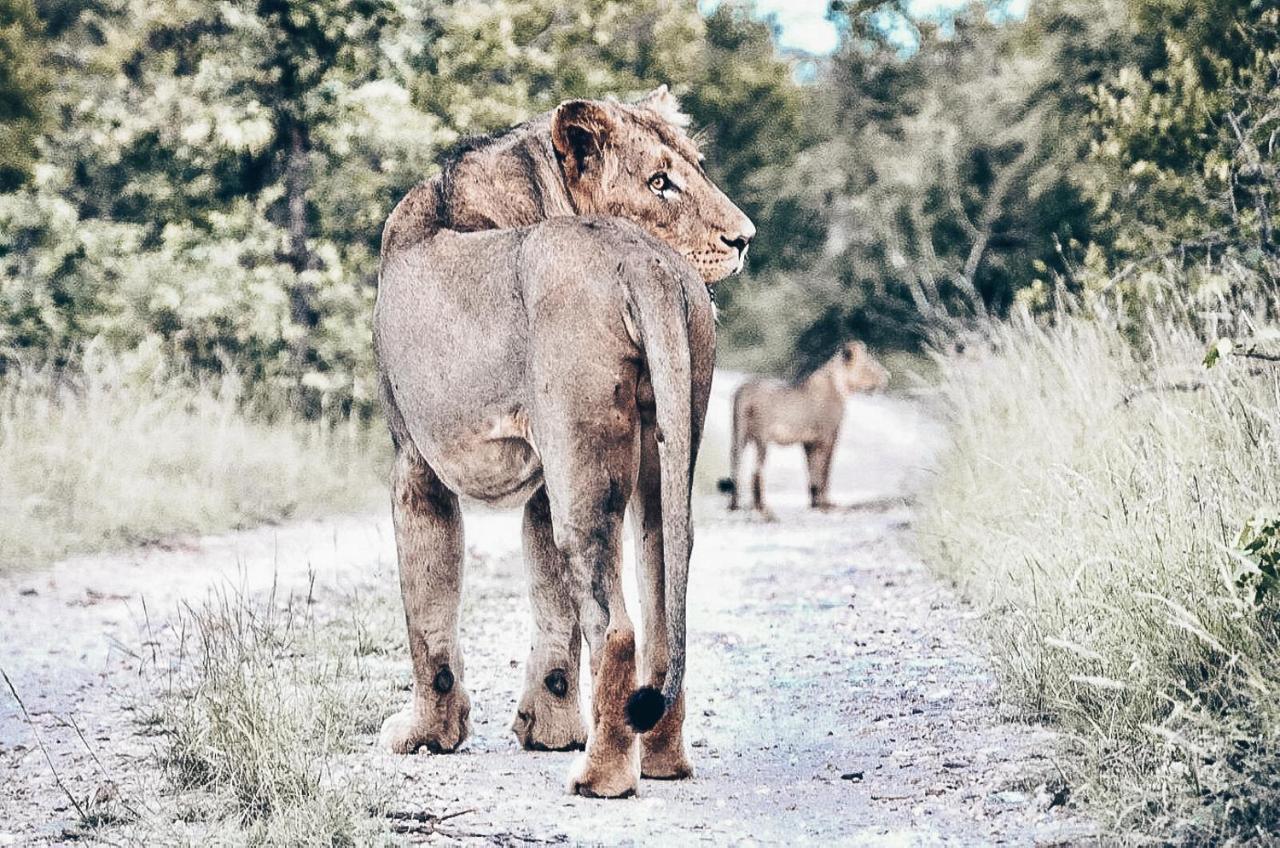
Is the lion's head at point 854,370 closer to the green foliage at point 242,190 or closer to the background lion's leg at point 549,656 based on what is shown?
the green foliage at point 242,190

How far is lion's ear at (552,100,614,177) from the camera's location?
4.45m

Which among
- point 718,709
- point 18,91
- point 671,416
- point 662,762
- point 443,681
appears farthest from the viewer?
point 18,91

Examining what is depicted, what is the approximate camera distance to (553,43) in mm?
19062

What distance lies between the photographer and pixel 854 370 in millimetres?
13961

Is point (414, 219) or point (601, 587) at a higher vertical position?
point (414, 219)

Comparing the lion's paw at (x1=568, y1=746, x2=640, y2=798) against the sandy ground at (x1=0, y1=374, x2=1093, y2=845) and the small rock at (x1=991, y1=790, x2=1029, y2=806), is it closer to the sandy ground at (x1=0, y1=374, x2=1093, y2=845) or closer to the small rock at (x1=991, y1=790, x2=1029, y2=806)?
the sandy ground at (x1=0, y1=374, x2=1093, y2=845)

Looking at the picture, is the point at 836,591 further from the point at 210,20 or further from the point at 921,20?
the point at 921,20

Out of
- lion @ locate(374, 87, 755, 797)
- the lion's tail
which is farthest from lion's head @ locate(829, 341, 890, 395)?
the lion's tail

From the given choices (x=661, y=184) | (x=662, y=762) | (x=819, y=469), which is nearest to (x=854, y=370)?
(x=819, y=469)

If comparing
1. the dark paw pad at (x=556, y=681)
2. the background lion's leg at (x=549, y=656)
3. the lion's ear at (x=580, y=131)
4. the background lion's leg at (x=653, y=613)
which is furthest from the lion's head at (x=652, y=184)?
the dark paw pad at (x=556, y=681)

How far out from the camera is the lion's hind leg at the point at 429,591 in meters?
4.58

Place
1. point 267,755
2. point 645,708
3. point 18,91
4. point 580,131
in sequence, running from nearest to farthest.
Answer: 1. point 645,708
2. point 267,755
3. point 580,131
4. point 18,91

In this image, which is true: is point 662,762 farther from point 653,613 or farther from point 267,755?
point 267,755

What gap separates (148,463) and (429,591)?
7.09 meters
